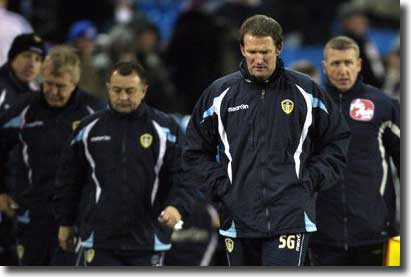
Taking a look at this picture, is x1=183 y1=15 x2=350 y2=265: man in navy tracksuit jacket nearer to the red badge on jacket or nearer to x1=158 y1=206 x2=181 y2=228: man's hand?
x1=158 y1=206 x2=181 y2=228: man's hand

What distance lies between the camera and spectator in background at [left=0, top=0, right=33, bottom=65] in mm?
9156

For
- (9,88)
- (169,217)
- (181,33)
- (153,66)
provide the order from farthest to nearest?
1. (181,33)
2. (153,66)
3. (9,88)
4. (169,217)

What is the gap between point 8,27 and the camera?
9.66 meters

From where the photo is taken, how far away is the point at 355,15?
9.84 metres

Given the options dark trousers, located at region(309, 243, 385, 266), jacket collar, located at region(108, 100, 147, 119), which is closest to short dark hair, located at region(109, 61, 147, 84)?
jacket collar, located at region(108, 100, 147, 119)

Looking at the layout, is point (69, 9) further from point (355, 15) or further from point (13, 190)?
point (13, 190)

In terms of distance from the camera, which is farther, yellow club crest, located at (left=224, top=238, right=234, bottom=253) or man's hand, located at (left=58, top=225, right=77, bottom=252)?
man's hand, located at (left=58, top=225, right=77, bottom=252)

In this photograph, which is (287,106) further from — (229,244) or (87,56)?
(87,56)

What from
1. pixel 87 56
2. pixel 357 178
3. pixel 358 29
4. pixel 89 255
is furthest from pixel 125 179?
pixel 358 29

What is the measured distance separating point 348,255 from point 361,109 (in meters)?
0.90

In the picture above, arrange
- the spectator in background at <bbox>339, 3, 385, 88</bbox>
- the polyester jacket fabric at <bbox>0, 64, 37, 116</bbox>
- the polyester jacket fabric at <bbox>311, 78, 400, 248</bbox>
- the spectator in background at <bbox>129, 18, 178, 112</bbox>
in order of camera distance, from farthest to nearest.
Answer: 1. the spectator in background at <bbox>339, 3, 385, 88</bbox>
2. the spectator in background at <bbox>129, 18, 178, 112</bbox>
3. the polyester jacket fabric at <bbox>0, 64, 37, 116</bbox>
4. the polyester jacket fabric at <bbox>311, 78, 400, 248</bbox>

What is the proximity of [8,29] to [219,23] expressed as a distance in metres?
1.86

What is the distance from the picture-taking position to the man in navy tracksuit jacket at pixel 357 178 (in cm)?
698

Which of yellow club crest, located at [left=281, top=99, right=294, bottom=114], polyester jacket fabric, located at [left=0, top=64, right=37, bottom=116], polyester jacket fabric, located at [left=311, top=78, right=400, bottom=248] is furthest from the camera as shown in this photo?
polyester jacket fabric, located at [left=0, top=64, right=37, bottom=116]
